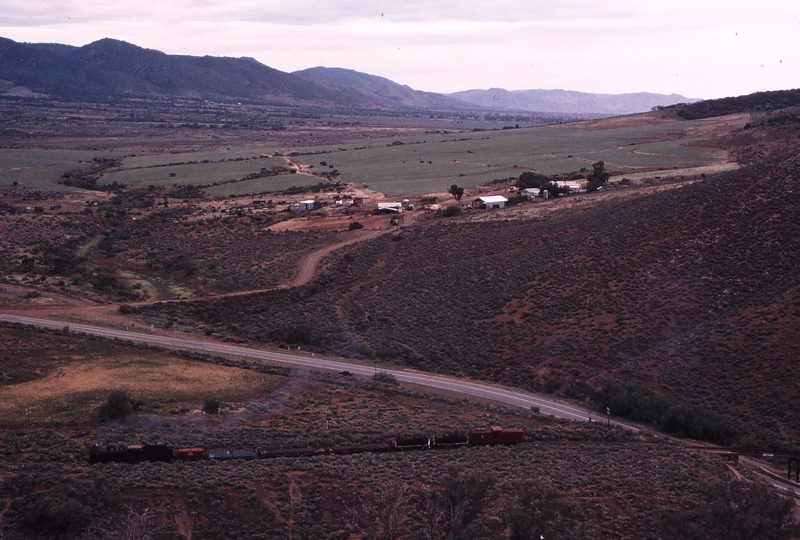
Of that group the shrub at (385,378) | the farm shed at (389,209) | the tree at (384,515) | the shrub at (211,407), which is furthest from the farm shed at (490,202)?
the tree at (384,515)

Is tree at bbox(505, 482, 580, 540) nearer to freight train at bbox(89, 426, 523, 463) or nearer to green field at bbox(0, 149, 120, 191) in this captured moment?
freight train at bbox(89, 426, 523, 463)

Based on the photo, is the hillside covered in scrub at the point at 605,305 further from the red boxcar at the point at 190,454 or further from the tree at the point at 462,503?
the red boxcar at the point at 190,454

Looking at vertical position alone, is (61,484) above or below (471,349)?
above

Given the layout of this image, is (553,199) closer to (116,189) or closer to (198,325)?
(198,325)

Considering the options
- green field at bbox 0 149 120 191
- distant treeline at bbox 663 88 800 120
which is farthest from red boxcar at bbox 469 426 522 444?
distant treeline at bbox 663 88 800 120

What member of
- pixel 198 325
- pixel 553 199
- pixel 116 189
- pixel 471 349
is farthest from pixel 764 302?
pixel 116 189
